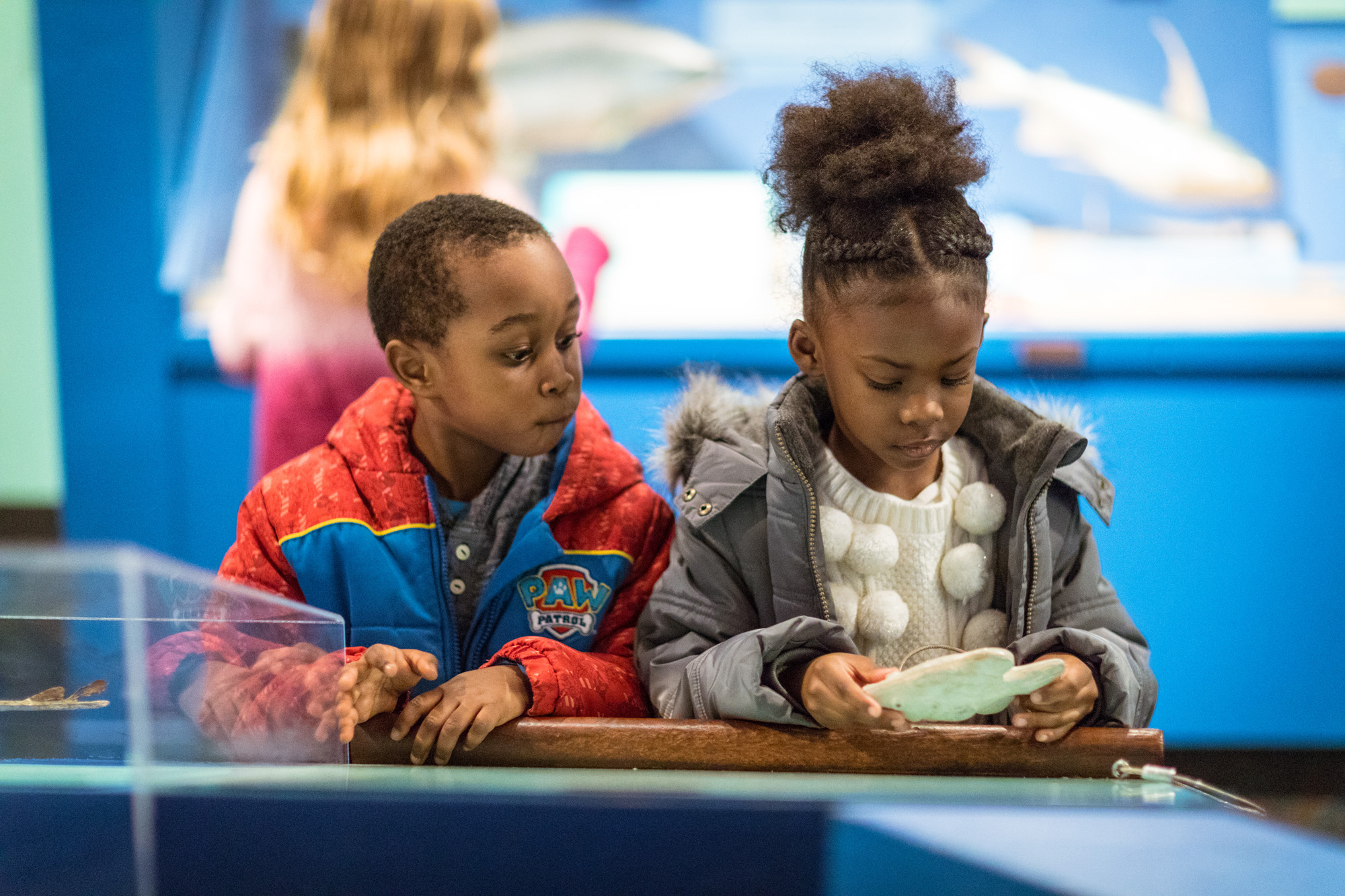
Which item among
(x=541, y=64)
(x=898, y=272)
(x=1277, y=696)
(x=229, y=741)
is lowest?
(x=1277, y=696)

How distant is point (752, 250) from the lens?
108 inches

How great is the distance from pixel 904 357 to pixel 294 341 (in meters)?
1.44

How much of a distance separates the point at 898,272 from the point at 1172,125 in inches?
78.3

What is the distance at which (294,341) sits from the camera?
2172 mm

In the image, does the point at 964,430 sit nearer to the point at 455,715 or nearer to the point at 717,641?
the point at 717,641

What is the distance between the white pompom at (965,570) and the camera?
121cm

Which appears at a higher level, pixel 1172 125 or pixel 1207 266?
pixel 1172 125

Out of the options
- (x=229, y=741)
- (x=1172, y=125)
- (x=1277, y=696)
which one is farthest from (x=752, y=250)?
(x=229, y=741)

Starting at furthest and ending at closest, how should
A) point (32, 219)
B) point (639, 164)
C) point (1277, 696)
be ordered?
point (32, 219) → point (639, 164) → point (1277, 696)

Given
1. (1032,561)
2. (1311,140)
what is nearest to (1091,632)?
(1032,561)

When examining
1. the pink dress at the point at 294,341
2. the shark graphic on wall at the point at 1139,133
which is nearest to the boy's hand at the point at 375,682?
the pink dress at the point at 294,341

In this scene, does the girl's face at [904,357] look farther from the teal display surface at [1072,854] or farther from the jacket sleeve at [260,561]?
the jacket sleeve at [260,561]

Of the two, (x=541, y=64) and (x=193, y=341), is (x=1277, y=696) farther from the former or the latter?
(x=193, y=341)

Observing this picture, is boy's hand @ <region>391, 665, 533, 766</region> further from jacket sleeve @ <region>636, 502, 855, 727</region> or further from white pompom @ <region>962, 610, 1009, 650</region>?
white pompom @ <region>962, 610, 1009, 650</region>
